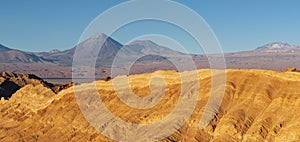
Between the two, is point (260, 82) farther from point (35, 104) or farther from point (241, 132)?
point (35, 104)

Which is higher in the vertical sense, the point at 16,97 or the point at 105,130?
the point at 16,97

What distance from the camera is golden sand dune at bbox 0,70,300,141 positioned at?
3228 inches

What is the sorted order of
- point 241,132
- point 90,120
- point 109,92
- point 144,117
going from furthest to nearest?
point 109,92 → point 90,120 → point 144,117 → point 241,132

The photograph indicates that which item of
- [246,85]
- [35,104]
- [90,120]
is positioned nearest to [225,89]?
[246,85]

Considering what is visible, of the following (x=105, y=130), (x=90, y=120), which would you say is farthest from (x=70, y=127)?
(x=105, y=130)

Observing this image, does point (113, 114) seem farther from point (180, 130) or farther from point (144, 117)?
point (180, 130)

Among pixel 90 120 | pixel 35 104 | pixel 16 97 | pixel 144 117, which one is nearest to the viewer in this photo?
pixel 144 117

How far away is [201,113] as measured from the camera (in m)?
88.7

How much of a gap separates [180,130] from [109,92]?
31235mm

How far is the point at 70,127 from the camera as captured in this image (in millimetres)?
104125

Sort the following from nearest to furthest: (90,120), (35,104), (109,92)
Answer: (90,120)
(109,92)
(35,104)

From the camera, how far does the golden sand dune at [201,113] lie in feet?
269

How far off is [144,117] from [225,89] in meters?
17.8

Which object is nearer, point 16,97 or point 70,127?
point 70,127
